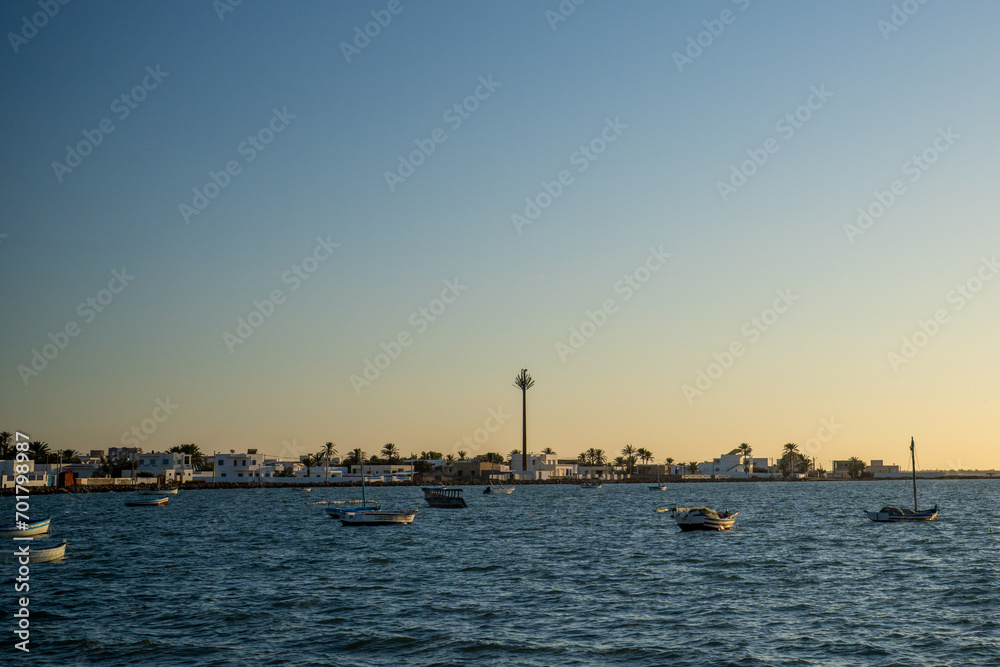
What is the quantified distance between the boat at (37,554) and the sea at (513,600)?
94 centimetres

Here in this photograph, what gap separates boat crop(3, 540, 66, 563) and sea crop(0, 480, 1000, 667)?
94 centimetres

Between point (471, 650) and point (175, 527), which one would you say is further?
point (175, 527)

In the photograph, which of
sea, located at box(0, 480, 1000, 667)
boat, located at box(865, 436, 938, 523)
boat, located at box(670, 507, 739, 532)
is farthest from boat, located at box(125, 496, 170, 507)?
boat, located at box(865, 436, 938, 523)

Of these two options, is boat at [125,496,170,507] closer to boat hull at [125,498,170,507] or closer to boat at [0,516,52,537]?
boat hull at [125,498,170,507]

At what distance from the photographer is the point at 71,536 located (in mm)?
77375

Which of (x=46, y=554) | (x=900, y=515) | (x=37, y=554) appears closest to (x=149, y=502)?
(x=46, y=554)

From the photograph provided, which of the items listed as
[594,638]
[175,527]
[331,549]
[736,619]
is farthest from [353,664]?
[175,527]

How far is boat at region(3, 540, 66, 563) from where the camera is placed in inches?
2126

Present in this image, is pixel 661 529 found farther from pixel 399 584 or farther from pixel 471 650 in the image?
pixel 471 650

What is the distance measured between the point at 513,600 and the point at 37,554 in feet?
111

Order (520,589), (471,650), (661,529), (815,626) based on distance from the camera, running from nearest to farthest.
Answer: (471,650) < (815,626) < (520,589) < (661,529)

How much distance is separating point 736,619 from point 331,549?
37492mm

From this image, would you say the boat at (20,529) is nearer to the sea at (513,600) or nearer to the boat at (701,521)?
the sea at (513,600)

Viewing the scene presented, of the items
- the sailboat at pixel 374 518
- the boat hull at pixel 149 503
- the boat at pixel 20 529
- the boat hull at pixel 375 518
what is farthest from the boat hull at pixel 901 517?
the boat hull at pixel 149 503
